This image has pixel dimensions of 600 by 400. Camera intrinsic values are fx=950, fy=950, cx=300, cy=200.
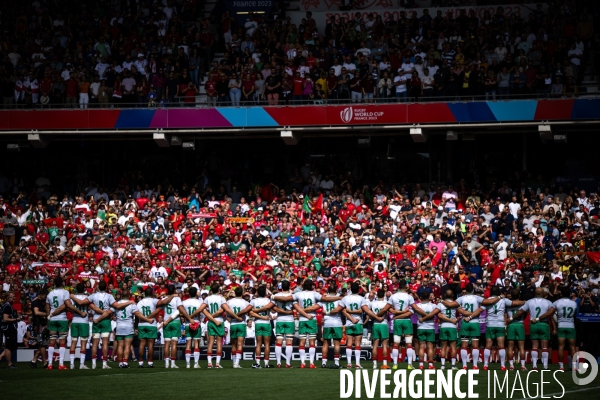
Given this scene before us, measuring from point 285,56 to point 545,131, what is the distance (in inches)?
364

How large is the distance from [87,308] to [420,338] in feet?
24.6

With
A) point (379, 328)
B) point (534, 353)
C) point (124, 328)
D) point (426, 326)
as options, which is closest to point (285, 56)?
point (124, 328)

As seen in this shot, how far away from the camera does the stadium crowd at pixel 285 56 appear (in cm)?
3072

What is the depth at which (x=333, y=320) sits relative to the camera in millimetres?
20766

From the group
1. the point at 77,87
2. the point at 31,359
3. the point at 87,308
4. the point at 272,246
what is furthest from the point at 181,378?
the point at 77,87

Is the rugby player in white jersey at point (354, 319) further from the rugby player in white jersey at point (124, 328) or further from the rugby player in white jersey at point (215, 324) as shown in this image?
the rugby player in white jersey at point (124, 328)

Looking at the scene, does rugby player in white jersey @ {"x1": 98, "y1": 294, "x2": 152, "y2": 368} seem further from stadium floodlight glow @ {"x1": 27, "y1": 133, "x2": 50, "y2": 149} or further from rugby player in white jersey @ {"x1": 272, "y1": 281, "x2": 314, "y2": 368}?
stadium floodlight glow @ {"x1": 27, "y1": 133, "x2": 50, "y2": 149}

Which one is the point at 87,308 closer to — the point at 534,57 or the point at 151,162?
the point at 151,162

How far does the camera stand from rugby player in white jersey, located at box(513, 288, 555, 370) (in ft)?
67.1

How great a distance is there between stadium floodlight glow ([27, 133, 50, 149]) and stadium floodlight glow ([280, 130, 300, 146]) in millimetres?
8608

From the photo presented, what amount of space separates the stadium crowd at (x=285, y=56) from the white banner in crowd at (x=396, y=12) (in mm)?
126

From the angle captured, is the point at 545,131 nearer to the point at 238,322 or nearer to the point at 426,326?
the point at 426,326

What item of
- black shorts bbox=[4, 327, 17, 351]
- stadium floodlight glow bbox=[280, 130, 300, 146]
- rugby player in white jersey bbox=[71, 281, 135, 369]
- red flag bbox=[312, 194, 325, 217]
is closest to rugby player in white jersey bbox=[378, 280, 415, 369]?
rugby player in white jersey bbox=[71, 281, 135, 369]

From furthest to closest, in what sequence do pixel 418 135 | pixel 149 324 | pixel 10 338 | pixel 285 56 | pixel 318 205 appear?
pixel 285 56 → pixel 418 135 → pixel 318 205 → pixel 10 338 → pixel 149 324
